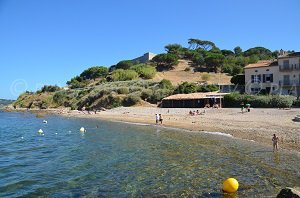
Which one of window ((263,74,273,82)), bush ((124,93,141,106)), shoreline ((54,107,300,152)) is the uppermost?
window ((263,74,273,82))

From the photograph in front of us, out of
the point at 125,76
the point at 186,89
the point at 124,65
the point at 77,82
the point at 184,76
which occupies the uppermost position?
the point at 124,65

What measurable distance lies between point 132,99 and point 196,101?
1726 cm

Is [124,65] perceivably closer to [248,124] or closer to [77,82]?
[77,82]

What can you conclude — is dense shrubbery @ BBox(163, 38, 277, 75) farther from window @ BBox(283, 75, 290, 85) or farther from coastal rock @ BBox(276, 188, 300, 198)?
coastal rock @ BBox(276, 188, 300, 198)

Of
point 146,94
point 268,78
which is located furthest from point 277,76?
point 146,94

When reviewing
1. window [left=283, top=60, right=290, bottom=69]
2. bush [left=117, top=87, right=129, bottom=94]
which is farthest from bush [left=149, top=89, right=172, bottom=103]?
window [left=283, top=60, right=290, bottom=69]

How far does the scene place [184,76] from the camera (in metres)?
104

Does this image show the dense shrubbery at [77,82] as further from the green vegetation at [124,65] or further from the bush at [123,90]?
the bush at [123,90]

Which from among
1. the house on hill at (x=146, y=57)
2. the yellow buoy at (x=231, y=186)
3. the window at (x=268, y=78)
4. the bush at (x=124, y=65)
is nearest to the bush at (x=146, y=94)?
the window at (x=268, y=78)

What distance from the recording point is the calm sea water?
1379cm

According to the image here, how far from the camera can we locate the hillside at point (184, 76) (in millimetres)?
94750

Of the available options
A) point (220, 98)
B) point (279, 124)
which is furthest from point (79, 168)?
point (220, 98)

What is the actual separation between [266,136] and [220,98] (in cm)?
2507

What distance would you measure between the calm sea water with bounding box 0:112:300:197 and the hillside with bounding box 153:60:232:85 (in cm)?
6794
